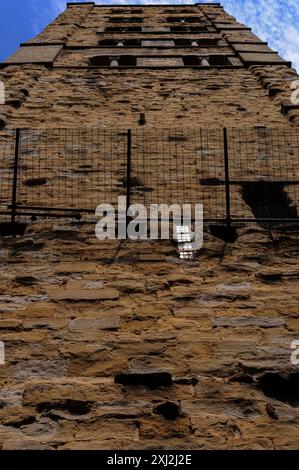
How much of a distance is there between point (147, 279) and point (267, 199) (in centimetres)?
193

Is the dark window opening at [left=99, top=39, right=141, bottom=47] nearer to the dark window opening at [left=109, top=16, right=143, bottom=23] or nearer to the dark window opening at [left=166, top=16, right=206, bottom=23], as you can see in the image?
the dark window opening at [left=166, top=16, right=206, bottom=23]

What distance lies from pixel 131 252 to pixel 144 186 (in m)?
1.28

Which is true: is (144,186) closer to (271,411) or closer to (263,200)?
(263,200)

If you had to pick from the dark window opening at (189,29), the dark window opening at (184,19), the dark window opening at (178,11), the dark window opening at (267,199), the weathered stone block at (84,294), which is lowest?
the weathered stone block at (84,294)

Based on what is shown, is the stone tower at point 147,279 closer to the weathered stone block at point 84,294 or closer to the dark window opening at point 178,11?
the weathered stone block at point 84,294

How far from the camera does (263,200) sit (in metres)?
5.98

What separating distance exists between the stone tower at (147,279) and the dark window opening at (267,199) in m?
0.01

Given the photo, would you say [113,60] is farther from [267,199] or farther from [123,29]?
[267,199]

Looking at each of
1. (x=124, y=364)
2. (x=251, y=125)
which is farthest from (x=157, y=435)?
(x=251, y=125)

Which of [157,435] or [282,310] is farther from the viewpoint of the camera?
[282,310]

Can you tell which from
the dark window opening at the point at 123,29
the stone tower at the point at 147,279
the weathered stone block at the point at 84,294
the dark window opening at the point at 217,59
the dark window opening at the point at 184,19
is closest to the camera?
the stone tower at the point at 147,279

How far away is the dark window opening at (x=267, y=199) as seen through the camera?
231 inches

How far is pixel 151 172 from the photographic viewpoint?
20.3 feet

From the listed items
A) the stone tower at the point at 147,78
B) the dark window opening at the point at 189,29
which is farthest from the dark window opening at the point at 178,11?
the stone tower at the point at 147,78
